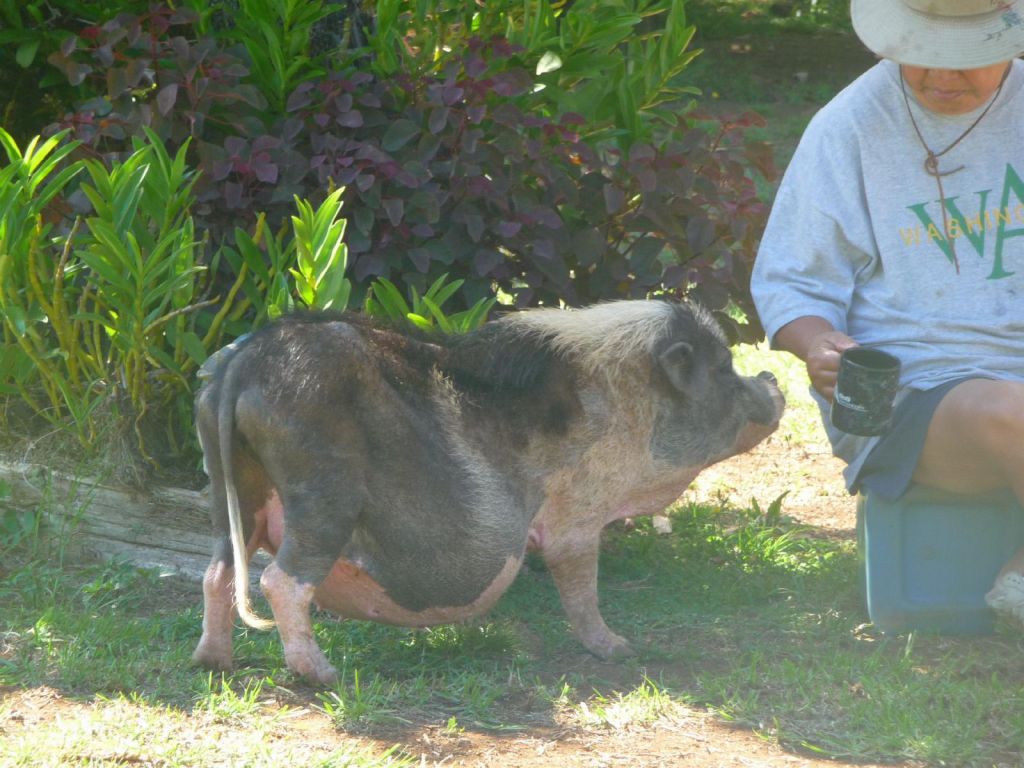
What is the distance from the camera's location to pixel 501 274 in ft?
15.6

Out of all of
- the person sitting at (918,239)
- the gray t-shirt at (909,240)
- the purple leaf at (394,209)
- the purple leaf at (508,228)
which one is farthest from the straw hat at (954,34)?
the purple leaf at (394,209)

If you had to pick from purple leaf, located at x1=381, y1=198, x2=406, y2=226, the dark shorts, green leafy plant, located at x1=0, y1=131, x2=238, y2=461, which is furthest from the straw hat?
green leafy plant, located at x1=0, y1=131, x2=238, y2=461

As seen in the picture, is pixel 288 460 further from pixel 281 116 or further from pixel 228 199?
pixel 281 116

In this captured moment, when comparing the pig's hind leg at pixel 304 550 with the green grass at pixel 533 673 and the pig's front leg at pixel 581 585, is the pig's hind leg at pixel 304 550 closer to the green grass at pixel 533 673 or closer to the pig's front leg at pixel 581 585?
the green grass at pixel 533 673

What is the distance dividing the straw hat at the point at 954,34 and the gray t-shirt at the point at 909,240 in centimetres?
28

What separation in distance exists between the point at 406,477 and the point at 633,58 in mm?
2331

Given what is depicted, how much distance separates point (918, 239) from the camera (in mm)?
4230

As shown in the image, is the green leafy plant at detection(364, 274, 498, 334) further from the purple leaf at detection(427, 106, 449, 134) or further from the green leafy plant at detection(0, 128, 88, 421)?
the green leafy plant at detection(0, 128, 88, 421)

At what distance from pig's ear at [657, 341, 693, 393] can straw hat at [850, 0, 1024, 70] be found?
3.46ft

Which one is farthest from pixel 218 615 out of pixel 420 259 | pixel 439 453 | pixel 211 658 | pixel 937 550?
pixel 937 550

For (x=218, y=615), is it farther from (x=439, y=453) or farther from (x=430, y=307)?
(x=430, y=307)

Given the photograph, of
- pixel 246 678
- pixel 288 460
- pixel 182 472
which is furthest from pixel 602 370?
pixel 182 472

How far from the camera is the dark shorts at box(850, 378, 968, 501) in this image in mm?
4086

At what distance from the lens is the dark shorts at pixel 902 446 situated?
409 cm
